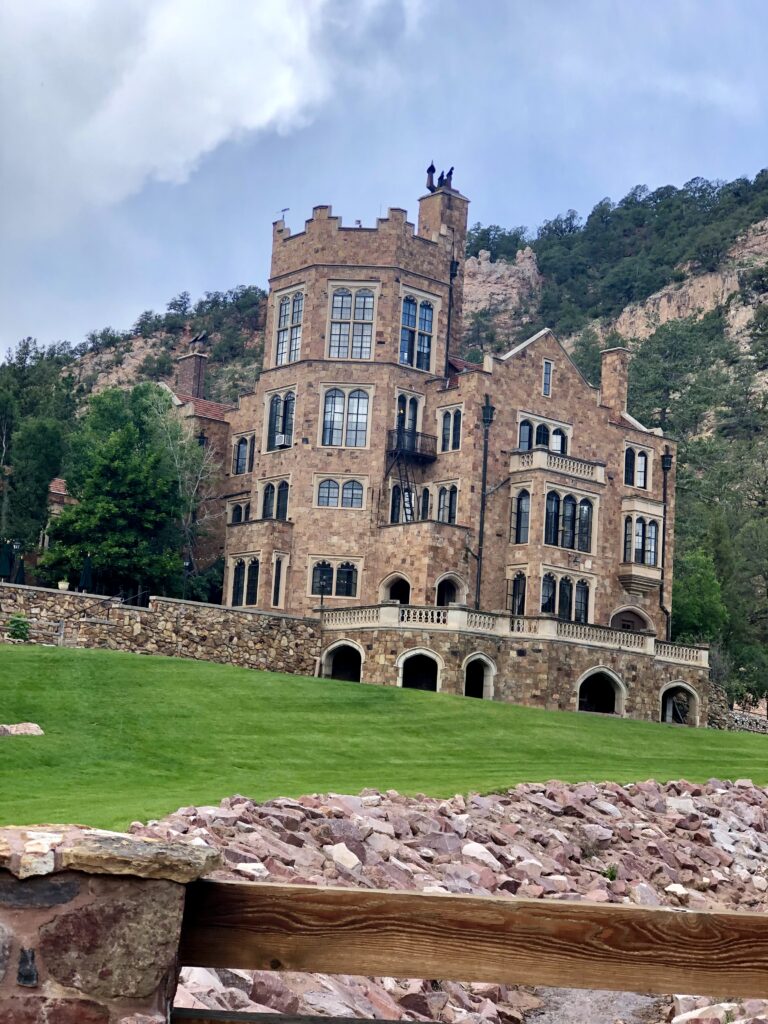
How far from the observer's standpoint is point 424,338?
57719 mm

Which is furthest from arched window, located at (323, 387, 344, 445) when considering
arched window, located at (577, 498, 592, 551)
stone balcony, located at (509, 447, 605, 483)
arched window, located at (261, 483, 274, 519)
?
arched window, located at (577, 498, 592, 551)

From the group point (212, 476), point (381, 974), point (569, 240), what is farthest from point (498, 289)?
point (381, 974)

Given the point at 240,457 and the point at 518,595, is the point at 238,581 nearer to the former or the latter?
the point at 240,457

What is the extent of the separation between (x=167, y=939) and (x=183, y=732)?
2637 cm

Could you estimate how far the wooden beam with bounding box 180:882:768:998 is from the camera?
19.0ft

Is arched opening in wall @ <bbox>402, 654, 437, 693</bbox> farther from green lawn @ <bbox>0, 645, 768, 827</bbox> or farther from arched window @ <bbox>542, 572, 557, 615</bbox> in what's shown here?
green lawn @ <bbox>0, 645, 768, 827</bbox>

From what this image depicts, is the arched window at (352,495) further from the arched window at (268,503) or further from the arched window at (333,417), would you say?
the arched window at (268,503)

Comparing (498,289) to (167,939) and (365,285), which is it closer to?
(365,285)

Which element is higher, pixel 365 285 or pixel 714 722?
pixel 365 285

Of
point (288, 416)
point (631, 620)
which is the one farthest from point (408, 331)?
point (631, 620)

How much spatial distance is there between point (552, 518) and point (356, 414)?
29.4 feet

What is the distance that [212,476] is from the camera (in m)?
61.0

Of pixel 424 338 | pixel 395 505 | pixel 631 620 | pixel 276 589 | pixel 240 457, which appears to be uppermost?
pixel 424 338

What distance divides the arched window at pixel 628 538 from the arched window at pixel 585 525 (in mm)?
2463
